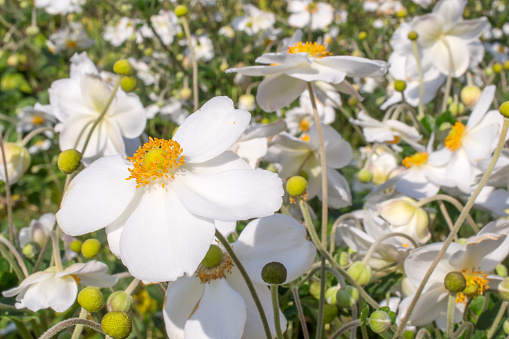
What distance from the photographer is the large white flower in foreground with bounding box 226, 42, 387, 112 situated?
3.15ft

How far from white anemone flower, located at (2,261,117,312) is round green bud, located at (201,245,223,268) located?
0.78ft

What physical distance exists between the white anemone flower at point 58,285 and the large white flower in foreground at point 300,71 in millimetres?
452

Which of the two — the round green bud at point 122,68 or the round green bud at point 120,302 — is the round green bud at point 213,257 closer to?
the round green bud at point 120,302

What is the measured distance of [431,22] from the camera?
5.02 feet

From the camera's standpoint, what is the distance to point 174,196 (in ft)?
2.50

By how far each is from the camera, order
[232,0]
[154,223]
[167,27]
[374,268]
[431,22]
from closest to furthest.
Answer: [154,223], [374,268], [431,22], [167,27], [232,0]

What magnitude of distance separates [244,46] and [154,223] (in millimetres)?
2526

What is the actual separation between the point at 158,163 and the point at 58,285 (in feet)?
1.15

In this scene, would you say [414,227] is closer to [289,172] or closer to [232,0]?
[289,172]

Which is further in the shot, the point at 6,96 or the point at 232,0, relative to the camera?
the point at 232,0

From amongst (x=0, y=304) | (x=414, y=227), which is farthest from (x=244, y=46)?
(x=0, y=304)

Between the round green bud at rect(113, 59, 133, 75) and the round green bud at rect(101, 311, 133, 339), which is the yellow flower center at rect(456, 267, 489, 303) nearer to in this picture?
the round green bud at rect(101, 311, 133, 339)

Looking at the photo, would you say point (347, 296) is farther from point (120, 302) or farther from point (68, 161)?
point (68, 161)

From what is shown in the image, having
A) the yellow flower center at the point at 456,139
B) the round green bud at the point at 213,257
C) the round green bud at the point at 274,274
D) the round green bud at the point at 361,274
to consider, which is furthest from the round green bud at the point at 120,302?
the yellow flower center at the point at 456,139
